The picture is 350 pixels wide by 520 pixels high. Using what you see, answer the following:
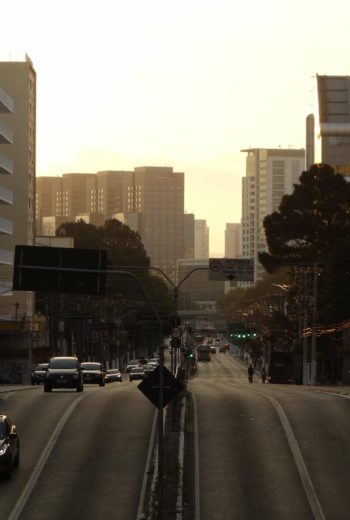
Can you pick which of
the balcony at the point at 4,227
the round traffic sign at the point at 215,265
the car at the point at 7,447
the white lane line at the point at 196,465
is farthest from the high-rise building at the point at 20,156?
the car at the point at 7,447

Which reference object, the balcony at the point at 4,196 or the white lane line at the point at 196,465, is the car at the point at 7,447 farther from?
the balcony at the point at 4,196

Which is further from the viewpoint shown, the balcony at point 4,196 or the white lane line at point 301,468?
the balcony at point 4,196

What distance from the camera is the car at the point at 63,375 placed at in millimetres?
52188

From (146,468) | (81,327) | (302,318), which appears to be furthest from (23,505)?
(81,327)

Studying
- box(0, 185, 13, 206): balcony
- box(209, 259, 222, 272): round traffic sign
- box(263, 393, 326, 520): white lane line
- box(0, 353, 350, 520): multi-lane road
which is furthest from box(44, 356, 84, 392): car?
box(0, 185, 13, 206): balcony

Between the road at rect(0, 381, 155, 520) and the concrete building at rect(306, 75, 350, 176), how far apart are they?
13275cm

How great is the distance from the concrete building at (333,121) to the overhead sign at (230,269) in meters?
126

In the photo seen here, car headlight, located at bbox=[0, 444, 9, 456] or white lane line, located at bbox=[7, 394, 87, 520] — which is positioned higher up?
car headlight, located at bbox=[0, 444, 9, 456]

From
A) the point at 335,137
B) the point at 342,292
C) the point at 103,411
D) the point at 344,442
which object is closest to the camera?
the point at 344,442

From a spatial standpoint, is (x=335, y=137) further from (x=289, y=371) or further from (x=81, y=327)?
(x=289, y=371)

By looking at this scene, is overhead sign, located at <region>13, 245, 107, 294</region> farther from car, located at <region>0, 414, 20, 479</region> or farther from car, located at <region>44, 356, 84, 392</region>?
car, located at <region>44, 356, 84, 392</region>

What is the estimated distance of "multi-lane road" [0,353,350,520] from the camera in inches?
1056

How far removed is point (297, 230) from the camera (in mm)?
93625

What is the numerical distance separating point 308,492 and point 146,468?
4.85 meters
